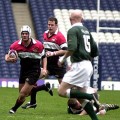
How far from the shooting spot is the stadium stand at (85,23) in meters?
33.0

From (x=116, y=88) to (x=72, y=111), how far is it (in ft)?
52.5

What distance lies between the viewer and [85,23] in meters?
36.1

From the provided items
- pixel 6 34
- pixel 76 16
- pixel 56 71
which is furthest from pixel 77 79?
pixel 6 34

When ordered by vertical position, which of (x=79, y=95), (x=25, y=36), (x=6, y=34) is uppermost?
(x=25, y=36)

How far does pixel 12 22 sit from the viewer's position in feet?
113

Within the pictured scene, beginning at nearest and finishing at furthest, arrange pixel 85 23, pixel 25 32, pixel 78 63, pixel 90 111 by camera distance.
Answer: pixel 90 111
pixel 78 63
pixel 25 32
pixel 85 23

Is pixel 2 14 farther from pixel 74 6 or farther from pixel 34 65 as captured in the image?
pixel 34 65

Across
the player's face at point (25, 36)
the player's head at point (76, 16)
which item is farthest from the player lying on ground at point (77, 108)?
the player's head at point (76, 16)

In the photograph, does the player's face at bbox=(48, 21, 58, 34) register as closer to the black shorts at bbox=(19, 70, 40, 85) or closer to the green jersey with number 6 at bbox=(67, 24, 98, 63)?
the black shorts at bbox=(19, 70, 40, 85)

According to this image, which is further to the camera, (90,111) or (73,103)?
(73,103)

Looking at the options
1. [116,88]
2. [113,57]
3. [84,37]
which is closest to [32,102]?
[84,37]

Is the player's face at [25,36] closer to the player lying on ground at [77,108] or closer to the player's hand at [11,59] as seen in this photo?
the player's hand at [11,59]

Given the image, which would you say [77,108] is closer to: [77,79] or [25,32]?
[25,32]

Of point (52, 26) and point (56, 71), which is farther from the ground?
point (52, 26)
